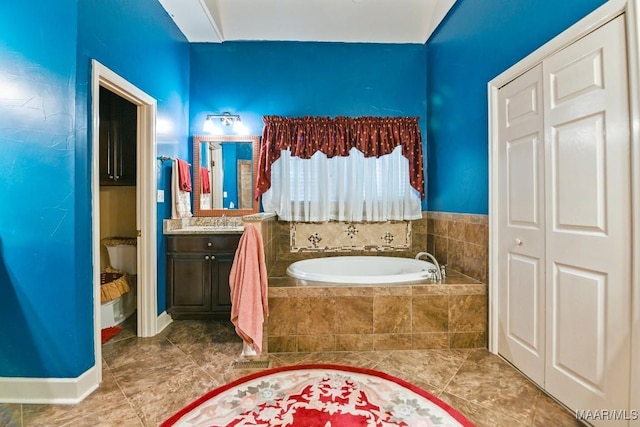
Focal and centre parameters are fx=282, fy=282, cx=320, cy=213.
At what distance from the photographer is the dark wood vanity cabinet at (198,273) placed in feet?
8.91

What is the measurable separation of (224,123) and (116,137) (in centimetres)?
105

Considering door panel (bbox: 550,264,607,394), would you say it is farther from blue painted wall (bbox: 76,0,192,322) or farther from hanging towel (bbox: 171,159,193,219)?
hanging towel (bbox: 171,159,193,219)

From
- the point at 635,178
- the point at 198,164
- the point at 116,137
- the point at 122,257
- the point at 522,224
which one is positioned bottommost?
the point at 122,257

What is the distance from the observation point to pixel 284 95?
3266 millimetres

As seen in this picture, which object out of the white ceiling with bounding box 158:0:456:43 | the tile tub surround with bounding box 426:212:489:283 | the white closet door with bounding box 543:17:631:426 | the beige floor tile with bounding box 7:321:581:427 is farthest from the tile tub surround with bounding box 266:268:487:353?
the white ceiling with bounding box 158:0:456:43

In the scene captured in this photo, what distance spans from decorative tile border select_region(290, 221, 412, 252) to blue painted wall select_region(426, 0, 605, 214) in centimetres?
51

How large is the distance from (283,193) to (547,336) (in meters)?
2.50

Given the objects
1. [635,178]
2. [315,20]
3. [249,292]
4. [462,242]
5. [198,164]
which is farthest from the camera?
[198,164]

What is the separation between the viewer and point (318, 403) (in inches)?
62.0

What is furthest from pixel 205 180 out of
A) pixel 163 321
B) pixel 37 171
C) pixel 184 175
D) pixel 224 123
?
pixel 37 171

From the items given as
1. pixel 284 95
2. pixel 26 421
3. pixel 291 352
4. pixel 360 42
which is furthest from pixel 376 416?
pixel 360 42

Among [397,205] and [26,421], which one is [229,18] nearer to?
[397,205]

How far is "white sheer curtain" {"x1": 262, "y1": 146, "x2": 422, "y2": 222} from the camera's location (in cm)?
317

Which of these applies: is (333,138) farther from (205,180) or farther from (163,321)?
(163,321)
